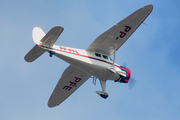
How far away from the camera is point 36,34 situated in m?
22.7

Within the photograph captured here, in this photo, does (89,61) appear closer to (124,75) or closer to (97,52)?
(97,52)

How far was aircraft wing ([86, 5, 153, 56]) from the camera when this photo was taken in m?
22.5

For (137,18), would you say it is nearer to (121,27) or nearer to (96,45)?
(121,27)

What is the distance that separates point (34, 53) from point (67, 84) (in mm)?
5709

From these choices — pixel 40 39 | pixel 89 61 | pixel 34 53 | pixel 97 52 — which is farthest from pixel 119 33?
pixel 34 53

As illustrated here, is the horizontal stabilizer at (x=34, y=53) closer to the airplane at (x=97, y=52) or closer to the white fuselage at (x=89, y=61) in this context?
the airplane at (x=97, y=52)

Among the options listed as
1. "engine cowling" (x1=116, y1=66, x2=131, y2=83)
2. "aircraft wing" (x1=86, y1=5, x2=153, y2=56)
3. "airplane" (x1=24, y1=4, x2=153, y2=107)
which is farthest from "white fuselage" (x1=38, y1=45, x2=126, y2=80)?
"aircraft wing" (x1=86, y1=5, x2=153, y2=56)

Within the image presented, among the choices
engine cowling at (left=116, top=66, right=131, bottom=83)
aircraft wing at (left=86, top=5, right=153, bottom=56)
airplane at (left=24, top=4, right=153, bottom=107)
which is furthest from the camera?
engine cowling at (left=116, top=66, right=131, bottom=83)

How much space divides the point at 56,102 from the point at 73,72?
4074mm

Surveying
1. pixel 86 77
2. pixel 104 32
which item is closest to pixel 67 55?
pixel 104 32

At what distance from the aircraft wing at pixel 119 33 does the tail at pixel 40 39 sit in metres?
3.78

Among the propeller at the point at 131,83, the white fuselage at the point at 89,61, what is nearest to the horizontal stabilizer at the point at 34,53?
the white fuselage at the point at 89,61

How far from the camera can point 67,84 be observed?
1083 inches

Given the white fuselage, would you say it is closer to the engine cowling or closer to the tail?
the engine cowling
